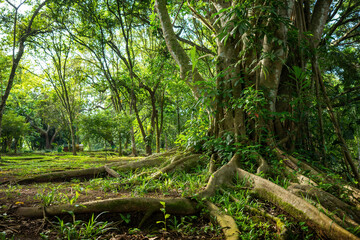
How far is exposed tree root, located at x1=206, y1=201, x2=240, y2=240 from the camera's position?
69.4 inches

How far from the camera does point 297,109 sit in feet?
12.0

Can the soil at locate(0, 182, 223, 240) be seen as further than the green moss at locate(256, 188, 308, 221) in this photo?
No

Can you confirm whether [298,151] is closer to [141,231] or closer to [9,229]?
[141,231]

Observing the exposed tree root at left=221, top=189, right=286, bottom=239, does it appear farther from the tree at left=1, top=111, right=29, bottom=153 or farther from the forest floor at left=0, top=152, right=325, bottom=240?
the tree at left=1, top=111, right=29, bottom=153

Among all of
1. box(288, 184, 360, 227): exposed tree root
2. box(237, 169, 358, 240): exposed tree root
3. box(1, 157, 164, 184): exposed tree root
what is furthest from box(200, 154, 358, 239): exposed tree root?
box(1, 157, 164, 184): exposed tree root

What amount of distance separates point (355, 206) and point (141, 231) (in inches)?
93.5

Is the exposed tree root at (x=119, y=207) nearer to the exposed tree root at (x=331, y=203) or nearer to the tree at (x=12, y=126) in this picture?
the exposed tree root at (x=331, y=203)

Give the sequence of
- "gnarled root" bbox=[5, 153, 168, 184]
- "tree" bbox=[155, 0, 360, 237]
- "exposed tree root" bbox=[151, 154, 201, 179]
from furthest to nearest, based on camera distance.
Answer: "gnarled root" bbox=[5, 153, 168, 184] < "exposed tree root" bbox=[151, 154, 201, 179] < "tree" bbox=[155, 0, 360, 237]

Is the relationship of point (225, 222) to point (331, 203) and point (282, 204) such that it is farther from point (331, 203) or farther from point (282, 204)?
point (331, 203)

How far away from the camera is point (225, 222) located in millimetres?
1955

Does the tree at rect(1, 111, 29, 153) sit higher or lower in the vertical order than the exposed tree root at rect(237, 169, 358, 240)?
higher

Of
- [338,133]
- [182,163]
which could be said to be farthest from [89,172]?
[338,133]

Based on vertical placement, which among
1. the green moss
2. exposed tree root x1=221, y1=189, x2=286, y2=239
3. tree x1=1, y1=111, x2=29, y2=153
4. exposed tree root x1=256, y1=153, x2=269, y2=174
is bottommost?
exposed tree root x1=221, y1=189, x2=286, y2=239

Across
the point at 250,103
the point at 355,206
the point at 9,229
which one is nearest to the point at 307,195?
the point at 355,206
